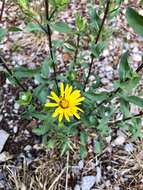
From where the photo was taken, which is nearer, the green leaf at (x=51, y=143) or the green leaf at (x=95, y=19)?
the green leaf at (x=95, y=19)

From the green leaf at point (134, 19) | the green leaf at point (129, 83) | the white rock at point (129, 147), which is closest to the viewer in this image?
the green leaf at point (134, 19)

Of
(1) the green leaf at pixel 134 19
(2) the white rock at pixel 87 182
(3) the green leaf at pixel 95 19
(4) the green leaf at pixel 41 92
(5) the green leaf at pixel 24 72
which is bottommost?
(2) the white rock at pixel 87 182

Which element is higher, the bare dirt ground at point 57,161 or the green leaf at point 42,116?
the green leaf at point 42,116

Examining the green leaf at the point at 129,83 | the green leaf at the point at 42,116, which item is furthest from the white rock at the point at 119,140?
the green leaf at the point at 129,83

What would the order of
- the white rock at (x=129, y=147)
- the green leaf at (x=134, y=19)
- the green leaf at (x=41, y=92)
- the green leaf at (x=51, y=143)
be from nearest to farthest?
the green leaf at (x=134, y=19) < the green leaf at (x=41, y=92) < the green leaf at (x=51, y=143) < the white rock at (x=129, y=147)

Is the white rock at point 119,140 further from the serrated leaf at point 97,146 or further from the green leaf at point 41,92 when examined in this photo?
the green leaf at point 41,92

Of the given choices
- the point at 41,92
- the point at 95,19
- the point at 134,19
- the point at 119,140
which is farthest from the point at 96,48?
the point at 119,140

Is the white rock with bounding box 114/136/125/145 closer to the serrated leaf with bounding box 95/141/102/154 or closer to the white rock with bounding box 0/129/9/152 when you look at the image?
the serrated leaf with bounding box 95/141/102/154

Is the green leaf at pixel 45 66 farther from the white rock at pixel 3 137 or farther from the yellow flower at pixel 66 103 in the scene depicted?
the white rock at pixel 3 137

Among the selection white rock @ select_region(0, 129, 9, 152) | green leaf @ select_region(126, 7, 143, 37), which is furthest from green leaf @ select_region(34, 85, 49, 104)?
green leaf @ select_region(126, 7, 143, 37)
